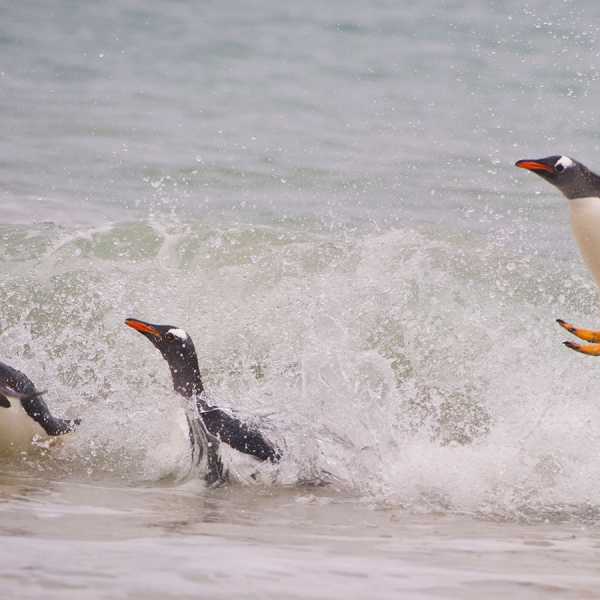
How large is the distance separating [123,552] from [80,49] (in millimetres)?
18412

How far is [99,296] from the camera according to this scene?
9102 millimetres

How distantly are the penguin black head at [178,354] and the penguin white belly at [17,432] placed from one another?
2.15 feet

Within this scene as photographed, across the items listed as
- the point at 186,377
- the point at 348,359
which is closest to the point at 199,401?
the point at 186,377

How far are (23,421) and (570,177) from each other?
2924mm

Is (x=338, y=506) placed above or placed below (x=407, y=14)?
below

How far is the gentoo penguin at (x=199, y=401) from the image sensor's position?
17.8 feet

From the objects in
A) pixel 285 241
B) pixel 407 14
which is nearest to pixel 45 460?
pixel 285 241

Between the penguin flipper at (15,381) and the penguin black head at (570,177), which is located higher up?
the penguin black head at (570,177)

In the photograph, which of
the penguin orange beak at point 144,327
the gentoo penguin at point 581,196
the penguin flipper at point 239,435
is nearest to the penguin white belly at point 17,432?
the penguin orange beak at point 144,327

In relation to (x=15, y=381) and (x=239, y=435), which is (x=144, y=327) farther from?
(x=239, y=435)

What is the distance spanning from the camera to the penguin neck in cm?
587

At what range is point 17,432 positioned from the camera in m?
5.89

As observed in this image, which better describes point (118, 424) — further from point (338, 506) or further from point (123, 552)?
point (123, 552)

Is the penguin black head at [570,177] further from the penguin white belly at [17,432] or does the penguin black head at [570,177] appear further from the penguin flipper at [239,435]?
the penguin white belly at [17,432]
